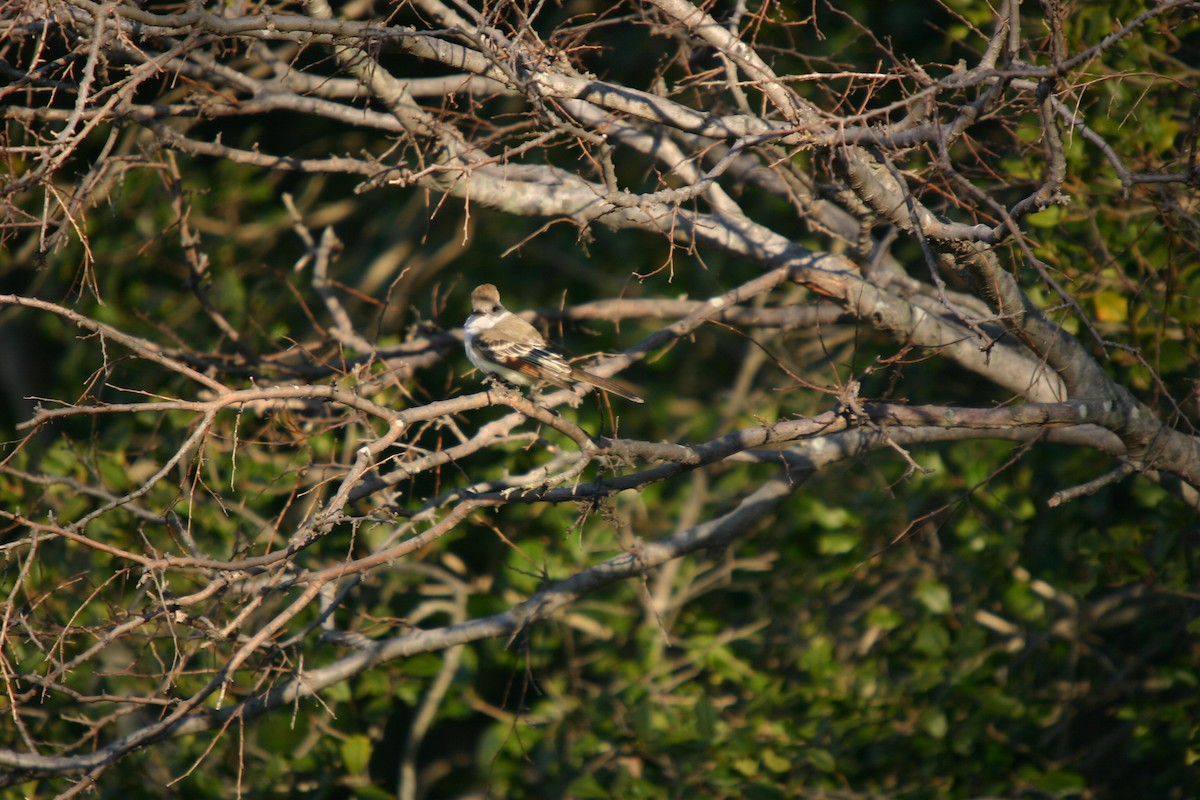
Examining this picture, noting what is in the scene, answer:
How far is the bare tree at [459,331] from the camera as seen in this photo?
329cm

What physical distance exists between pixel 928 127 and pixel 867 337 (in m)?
3.27

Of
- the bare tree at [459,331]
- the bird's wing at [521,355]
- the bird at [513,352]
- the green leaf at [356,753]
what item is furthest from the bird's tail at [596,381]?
the green leaf at [356,753]

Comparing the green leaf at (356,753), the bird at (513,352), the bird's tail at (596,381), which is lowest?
the green leaf at (356,753)

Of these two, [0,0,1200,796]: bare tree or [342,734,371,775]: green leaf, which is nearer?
[0,0,1200,796]: bare tree

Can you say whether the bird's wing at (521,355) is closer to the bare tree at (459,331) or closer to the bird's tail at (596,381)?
the bare tree at (459,331)

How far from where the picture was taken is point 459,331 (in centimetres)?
550

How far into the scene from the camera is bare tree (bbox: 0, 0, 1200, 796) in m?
3.29

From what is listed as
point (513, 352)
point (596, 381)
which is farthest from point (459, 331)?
point (596, 381)

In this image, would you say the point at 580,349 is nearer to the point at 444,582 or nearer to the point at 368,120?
the point at 444,582

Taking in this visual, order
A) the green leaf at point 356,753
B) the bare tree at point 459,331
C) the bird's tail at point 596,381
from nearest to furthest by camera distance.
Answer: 1. the bare tree at point 459,331
2. the bird's tail at point 596,381
3. the green leaf at point 356,753

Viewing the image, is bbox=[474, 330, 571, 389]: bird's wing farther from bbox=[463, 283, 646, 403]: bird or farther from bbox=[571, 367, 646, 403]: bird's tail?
bbox=[571, 367, 646, 403]: bird's tail

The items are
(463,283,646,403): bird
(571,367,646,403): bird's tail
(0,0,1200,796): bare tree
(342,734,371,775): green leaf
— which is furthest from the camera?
(342,734,371,775): green leaf

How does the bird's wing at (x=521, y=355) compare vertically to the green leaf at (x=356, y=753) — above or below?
above

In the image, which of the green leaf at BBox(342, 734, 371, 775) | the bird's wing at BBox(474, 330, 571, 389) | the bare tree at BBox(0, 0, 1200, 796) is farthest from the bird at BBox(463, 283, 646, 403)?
the green leaf at BBox(342, 734, 371, 775)
